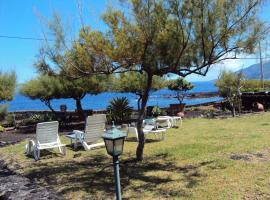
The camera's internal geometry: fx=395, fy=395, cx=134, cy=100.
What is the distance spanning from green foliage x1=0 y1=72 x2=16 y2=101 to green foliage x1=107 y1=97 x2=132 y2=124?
17.3 feet

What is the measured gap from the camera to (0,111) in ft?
71.6

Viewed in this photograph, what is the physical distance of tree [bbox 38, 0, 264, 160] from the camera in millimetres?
7305

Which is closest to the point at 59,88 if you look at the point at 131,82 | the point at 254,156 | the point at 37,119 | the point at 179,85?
the point at 37,119

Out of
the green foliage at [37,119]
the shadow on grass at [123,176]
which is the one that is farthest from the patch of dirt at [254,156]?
the green foliage at [37,119]

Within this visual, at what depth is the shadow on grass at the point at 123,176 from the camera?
264 inches

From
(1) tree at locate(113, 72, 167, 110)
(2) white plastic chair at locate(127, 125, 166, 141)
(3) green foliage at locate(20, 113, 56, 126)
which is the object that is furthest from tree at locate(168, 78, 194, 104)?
(2) white plastic chair at locate(127, 125, 166, 141)

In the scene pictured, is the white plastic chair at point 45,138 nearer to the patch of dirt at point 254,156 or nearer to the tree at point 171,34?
the tree at point 171,34

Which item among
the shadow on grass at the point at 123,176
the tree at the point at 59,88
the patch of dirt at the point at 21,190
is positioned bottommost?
the patch of dirt at the point at 21,190

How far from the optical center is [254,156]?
8641 mm

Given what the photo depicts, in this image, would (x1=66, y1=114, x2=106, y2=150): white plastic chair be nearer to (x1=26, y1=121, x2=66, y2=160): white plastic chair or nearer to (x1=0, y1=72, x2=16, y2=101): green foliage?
(x1=26, y1=121, x2=66, y2=160): white plastic chair

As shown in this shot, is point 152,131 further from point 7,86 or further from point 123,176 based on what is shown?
point 7,86

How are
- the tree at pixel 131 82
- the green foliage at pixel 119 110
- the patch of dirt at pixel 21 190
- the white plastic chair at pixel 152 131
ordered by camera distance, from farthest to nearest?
the tree at pixel 131 82 → the green foliage at pixel 119 110 → the white plastic chair at pixel 152 131 → the patch of dirt at pixel 21 190

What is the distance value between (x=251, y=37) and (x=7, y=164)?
665cm

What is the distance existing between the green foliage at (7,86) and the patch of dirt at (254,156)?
14.5 m
